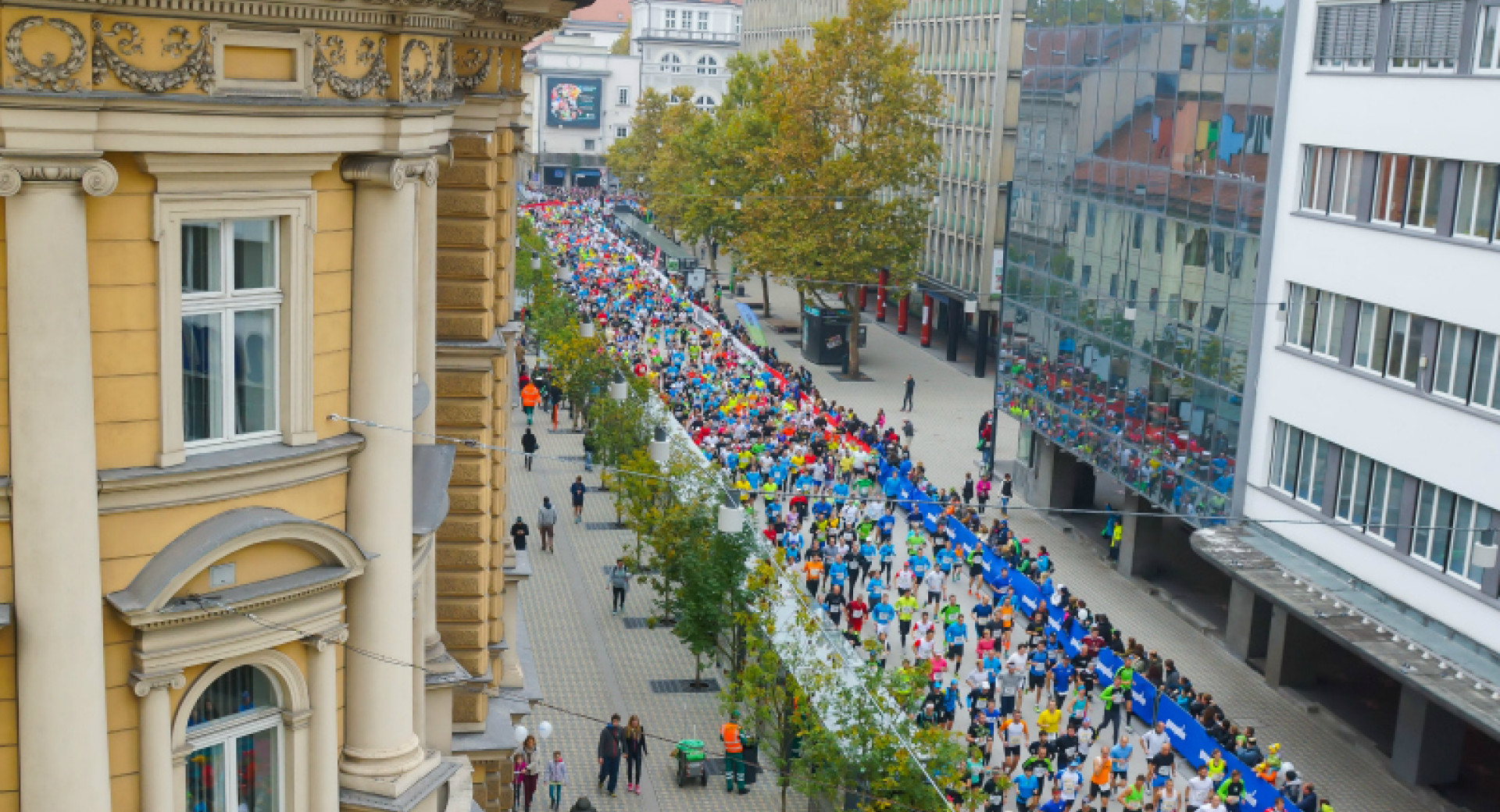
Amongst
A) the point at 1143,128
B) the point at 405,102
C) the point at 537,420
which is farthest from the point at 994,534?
the point at 405,102

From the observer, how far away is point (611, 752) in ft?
98.4

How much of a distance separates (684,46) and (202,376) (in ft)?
553

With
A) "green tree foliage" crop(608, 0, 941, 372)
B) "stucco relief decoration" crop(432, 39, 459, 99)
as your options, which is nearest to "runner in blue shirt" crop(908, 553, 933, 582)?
"stucco relief decoration" crop(432, 39, 459, 99)

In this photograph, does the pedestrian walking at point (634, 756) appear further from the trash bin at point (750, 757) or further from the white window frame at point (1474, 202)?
the white window frame at point (1474, 202)

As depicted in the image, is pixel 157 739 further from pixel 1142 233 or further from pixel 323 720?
pixel 1142 233

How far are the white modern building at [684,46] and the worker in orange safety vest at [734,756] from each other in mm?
144569

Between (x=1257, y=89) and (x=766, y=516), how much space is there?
16.5 m

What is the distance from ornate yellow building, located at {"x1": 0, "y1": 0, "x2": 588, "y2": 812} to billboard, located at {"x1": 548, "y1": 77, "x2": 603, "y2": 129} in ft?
544

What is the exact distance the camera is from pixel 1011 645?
129ft

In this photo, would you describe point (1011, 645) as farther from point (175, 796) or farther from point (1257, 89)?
point (175, 796)

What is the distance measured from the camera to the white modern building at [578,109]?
175 m

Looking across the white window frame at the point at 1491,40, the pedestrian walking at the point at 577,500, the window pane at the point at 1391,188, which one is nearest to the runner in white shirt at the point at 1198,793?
the window pane at the point at 1391,188

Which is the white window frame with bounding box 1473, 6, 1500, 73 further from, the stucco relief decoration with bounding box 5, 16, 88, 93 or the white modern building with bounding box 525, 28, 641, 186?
the white modern building with bounding box 525, 28, 641, 186

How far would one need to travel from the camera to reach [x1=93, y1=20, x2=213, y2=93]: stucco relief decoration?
10.1m
